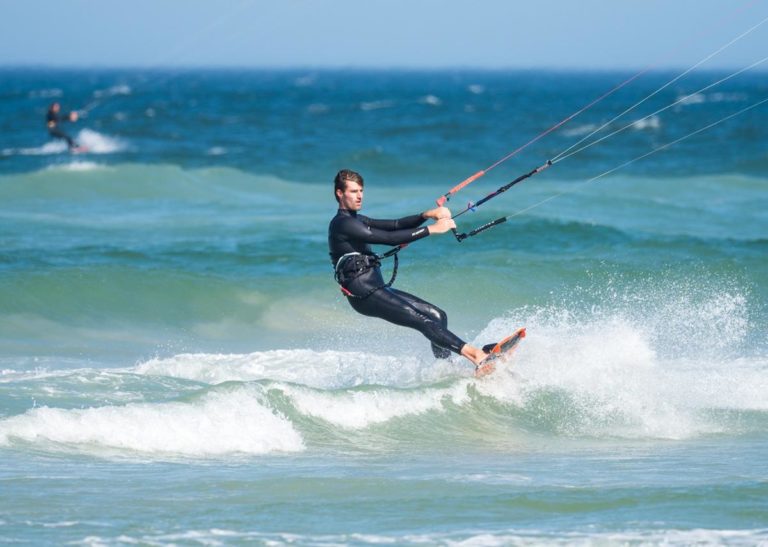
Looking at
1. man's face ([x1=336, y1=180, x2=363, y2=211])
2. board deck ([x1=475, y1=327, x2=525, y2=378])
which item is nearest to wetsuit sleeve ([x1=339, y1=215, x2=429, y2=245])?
man's face ([x1=336, y1=180, x2=363, y2=211])

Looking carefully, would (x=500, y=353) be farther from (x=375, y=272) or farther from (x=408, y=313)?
(x=375, y=272)

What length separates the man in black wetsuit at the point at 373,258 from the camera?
8133mm

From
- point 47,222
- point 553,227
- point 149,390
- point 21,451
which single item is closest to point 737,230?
point 553,227

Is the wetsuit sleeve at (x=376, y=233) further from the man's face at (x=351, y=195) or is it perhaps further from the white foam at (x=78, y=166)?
the white foam at (x=78, y=166)

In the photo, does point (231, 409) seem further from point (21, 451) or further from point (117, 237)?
point (117, 237)

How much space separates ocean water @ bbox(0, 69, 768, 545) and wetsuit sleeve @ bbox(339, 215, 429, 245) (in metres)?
1.25

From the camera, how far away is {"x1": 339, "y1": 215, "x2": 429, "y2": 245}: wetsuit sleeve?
8.10 metres

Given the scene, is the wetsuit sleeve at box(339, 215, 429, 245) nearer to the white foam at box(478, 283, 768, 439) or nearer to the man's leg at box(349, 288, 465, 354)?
the man's leg at box(349, 288, 465, 354)

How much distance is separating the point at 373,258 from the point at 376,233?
1.20 feet

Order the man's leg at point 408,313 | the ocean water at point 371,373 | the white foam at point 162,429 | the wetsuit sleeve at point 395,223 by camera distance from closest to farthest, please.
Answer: the ocean water at point 371,373, the white foam at point 162,429, the wetsuit sleeve at point 395,223, the man's leg at point 408,313

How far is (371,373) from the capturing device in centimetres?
994

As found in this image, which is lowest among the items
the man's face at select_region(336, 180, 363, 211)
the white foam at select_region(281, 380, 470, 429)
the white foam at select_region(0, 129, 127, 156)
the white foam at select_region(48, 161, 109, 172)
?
the white foam at select_region(281, 380, 470, 429)

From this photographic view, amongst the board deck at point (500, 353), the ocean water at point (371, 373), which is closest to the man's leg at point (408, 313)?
the board deck at point (500, 353)

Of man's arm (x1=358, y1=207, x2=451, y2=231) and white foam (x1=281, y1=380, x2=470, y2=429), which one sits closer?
man's arm (x1=358, y1=207, x2=451, y2=231)
